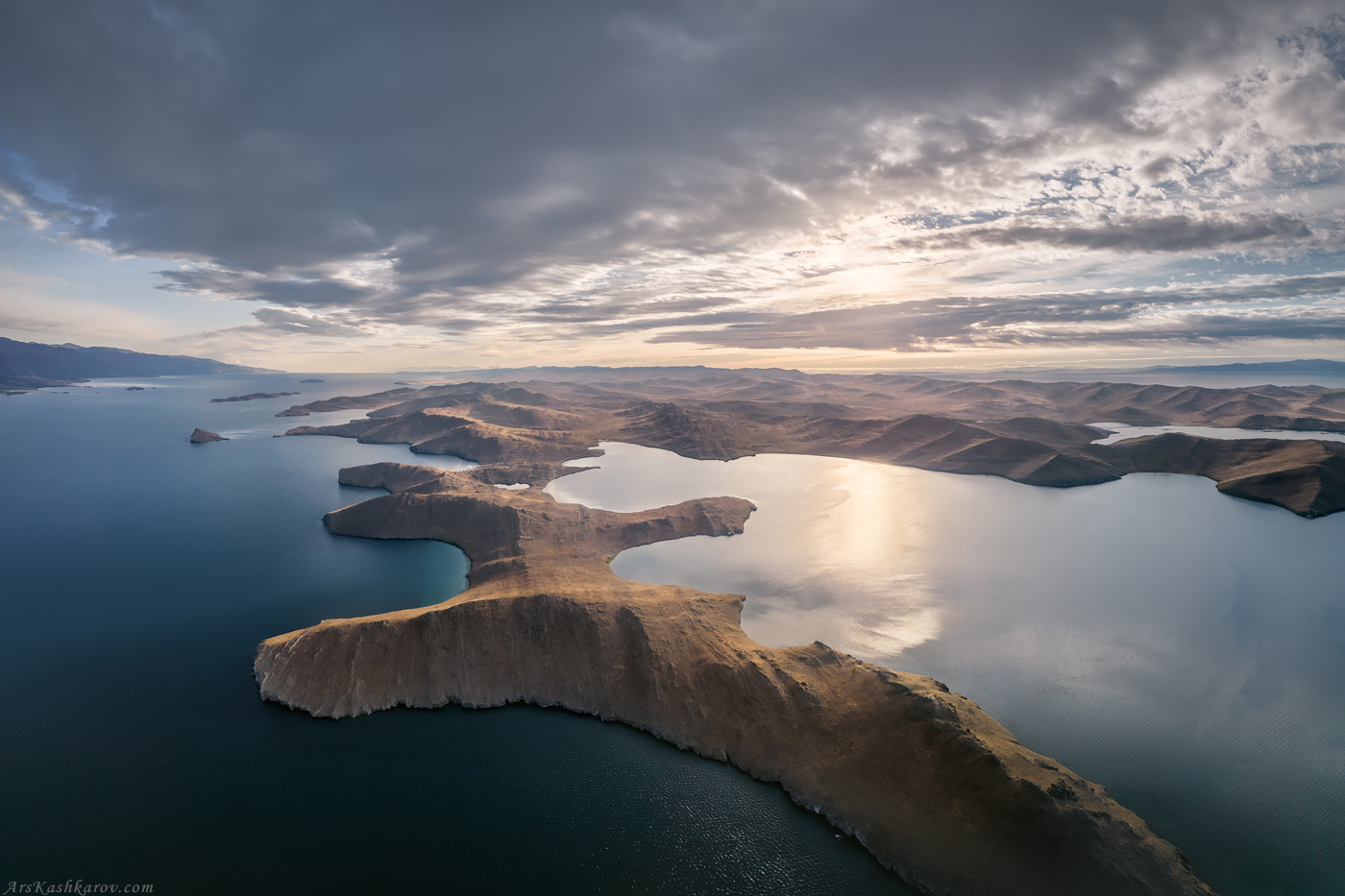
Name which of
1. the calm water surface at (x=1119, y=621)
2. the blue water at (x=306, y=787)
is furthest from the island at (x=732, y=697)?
the calm water surface at (x=1119, y=621)

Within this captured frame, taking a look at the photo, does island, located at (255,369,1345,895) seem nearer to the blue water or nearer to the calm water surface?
the blue water

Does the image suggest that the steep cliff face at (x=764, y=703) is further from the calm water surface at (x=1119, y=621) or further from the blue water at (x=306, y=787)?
the calm water surface at (x=1119, y=621)

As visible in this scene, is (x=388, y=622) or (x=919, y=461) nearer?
(x=388, y=622)

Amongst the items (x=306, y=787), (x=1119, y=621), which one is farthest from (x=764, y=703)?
(x=1119, y=621)

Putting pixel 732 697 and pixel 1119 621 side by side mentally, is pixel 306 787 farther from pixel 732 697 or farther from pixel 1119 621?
pixel 1119 621

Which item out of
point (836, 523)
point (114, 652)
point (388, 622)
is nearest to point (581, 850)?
point (388, 622)

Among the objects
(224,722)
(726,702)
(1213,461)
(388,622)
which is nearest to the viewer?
(224,722)

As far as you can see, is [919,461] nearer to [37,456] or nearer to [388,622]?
[388,622]
